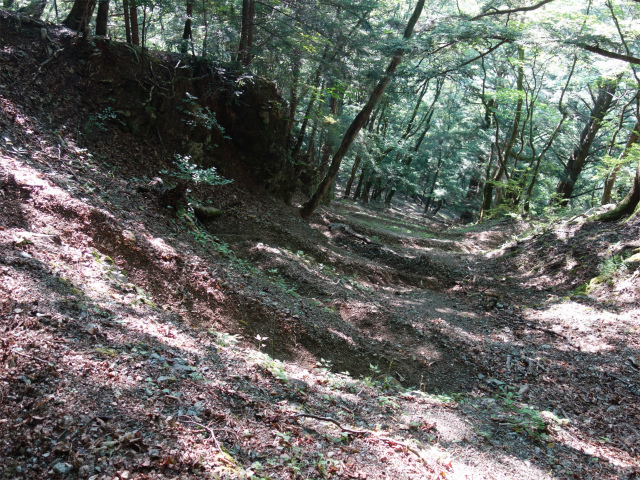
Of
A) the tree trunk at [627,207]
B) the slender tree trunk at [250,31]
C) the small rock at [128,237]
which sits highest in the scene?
the slender tree trunk at [250,31]

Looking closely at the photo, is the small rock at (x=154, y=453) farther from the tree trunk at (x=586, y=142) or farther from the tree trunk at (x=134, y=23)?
the tree trunk at (x=586, y=142)

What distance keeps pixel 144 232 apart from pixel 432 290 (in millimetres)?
6949

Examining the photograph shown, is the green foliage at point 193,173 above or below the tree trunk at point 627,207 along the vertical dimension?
below

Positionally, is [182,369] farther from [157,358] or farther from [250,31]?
[250,31]

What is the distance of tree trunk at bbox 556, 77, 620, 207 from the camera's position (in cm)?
1666

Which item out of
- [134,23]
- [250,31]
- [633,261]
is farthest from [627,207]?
[134,23]

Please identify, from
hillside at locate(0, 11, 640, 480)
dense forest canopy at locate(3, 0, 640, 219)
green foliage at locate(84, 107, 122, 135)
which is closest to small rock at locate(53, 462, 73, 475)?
hillside at locate(0, 11, 640, 480)

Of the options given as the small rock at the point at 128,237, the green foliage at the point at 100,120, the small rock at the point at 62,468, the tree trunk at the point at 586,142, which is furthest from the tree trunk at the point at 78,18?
the tree trunk at the point at 586,142

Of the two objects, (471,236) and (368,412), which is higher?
(471,236)

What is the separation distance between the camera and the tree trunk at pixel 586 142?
656 inches

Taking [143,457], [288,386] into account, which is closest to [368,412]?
[288,386]

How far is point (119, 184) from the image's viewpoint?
7207 mm

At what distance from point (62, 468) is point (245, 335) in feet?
10.7

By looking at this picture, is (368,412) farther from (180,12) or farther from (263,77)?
(180,12)
